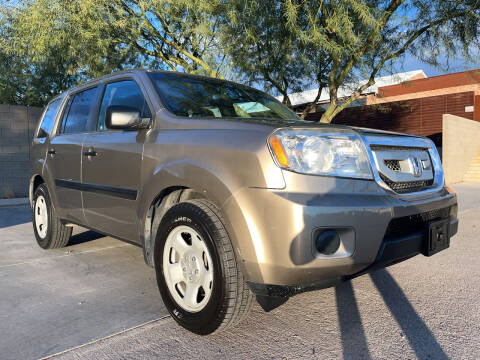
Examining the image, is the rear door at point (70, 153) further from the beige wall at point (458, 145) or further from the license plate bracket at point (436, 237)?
the beige wall at point (458, 145)

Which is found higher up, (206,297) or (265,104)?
(265,104)

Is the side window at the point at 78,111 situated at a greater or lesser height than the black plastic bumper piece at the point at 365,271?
greater

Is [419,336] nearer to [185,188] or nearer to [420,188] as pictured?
[420,188]

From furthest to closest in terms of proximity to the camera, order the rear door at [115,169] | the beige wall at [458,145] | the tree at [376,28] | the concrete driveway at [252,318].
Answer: the beige wall at [458,145], the tree at [376,28], the rear door at [115,169], the concrete driveway at [252,318]

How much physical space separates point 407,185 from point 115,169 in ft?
6.85

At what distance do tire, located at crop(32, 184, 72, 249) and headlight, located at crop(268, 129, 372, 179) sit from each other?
3030 mm

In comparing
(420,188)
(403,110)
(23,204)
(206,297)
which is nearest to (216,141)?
(206,297)

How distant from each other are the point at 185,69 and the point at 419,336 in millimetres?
11137

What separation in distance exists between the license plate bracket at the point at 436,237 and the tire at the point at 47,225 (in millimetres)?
3506

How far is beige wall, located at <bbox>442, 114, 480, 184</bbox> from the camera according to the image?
14594 millimetres

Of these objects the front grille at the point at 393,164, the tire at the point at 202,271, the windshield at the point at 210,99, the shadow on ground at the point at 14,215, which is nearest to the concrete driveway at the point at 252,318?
the tire at the point at 202,271

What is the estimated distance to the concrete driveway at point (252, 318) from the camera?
2146 millimetres

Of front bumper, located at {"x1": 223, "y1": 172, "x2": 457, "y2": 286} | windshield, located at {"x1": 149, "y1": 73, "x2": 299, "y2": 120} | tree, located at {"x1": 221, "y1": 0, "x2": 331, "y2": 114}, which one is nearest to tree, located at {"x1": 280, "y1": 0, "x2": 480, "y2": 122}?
tree, located at {"x1": 221, "y1": 0, "x2": 331, "y2": 114}

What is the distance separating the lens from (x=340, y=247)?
6.57ft
